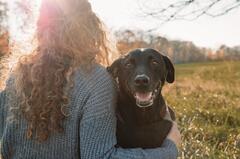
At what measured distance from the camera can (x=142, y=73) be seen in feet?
15.3

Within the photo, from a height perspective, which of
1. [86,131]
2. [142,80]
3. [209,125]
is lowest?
[209,125]

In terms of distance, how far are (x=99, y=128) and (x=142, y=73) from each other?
0.98 m

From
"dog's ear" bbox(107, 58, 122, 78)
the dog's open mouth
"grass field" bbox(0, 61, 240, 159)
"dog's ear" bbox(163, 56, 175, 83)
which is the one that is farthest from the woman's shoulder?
"grass field" bbox(0, 61, 240, 159)

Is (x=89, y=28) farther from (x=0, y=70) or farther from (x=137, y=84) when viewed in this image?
(x=0, y=70)

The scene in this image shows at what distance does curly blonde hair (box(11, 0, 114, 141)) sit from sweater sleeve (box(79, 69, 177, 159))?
16 centimetres

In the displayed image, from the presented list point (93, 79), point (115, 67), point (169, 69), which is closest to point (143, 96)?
point (115, 67)

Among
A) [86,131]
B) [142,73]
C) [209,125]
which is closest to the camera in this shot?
[86,131]

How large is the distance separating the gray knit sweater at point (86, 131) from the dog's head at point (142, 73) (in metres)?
0.57

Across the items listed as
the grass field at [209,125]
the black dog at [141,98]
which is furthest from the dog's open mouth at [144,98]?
the grass field at [209,125]

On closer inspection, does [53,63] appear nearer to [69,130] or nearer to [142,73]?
[69,130]

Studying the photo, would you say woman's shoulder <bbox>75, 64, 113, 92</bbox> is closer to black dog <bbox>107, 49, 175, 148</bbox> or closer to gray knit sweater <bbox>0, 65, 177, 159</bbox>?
gray knit sweater <bbox>0, 65, 177, 159</bbox>

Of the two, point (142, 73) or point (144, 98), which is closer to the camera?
point (144, 98)

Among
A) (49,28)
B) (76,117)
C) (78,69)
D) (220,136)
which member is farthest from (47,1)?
(220,136)

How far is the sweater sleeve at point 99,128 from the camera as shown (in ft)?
12.4
